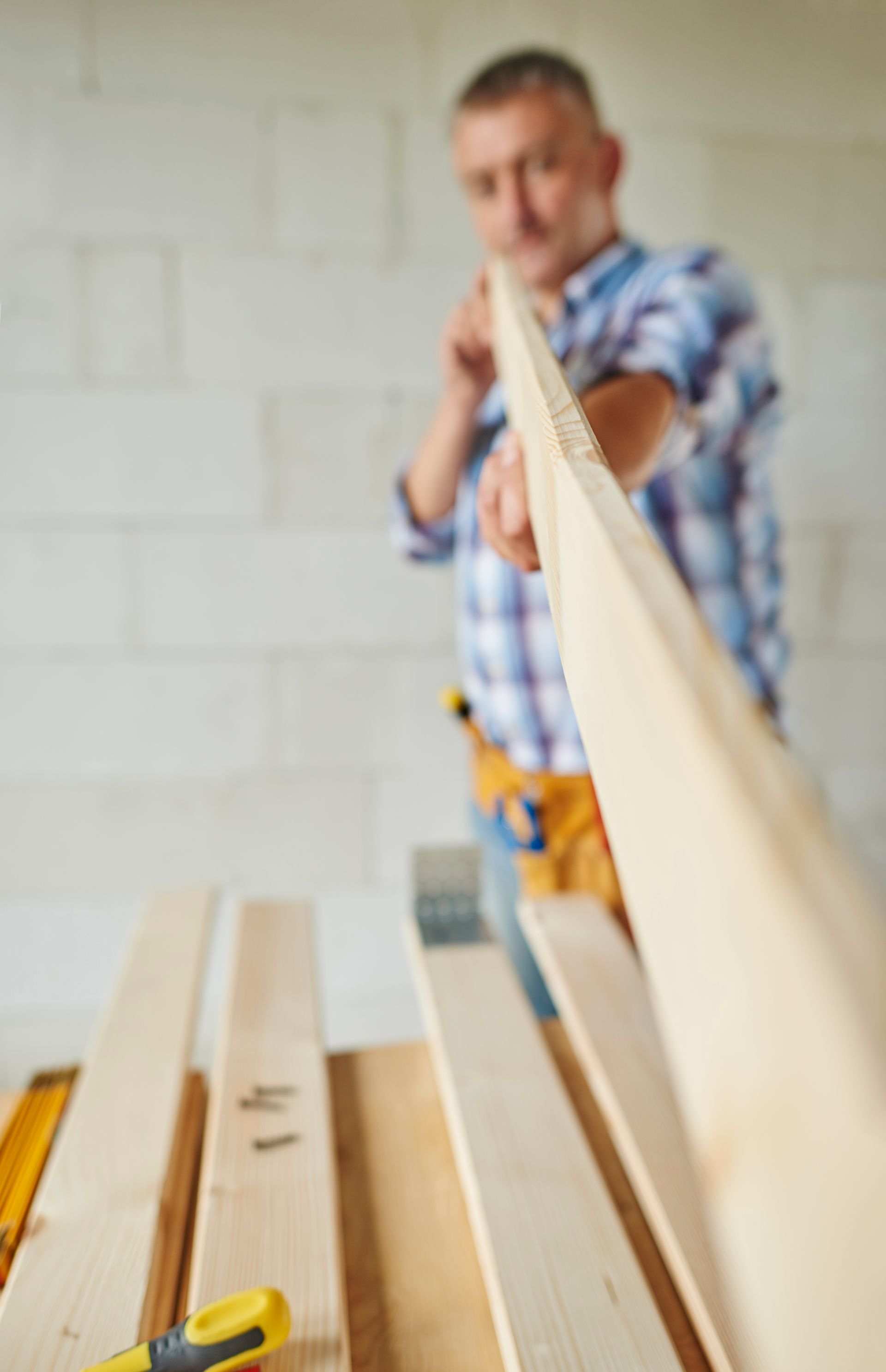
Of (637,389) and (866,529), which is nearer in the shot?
(637,389)

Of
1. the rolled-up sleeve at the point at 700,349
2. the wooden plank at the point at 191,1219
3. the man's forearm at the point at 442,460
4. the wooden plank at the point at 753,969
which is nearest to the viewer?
the wooden plank at the point at 753,969

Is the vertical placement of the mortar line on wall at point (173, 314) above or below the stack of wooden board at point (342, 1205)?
above

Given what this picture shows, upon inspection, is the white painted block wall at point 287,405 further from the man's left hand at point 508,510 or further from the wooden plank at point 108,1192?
the man's left hand at point 508,510

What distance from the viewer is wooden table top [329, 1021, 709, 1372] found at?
1.54 ft

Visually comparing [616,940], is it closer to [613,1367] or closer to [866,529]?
[613,1367]

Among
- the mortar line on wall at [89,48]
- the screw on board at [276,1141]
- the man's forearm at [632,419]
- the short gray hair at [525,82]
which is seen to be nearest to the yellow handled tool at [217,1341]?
the screw on board at [276,1141]

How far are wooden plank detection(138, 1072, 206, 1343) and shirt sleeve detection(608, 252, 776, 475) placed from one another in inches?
26.4

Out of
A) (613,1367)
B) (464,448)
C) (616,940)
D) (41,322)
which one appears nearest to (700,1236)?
(613,1367)

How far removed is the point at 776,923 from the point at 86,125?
1.66m

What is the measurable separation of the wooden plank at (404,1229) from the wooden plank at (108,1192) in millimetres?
116

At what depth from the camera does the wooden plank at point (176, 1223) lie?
49cm

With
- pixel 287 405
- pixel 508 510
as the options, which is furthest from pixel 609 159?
pixel 508 510

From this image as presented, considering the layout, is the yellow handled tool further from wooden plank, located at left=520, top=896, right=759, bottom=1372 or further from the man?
the man

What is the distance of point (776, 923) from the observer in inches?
6.3
